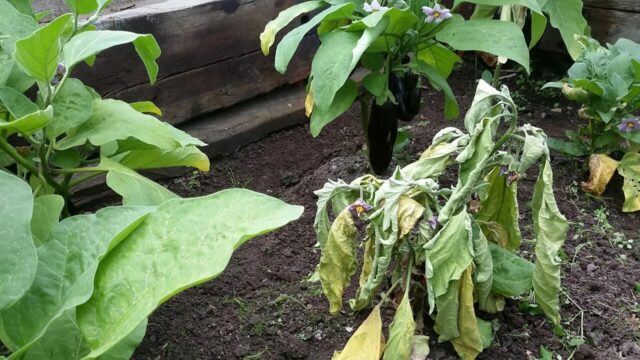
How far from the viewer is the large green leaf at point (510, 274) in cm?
141

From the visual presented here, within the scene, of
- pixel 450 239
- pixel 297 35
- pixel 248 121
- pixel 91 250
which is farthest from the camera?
pixel 248 121

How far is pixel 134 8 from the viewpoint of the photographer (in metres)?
2.17

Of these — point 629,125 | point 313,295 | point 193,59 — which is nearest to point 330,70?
point 313,295

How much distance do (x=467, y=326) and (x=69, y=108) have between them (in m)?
0.93

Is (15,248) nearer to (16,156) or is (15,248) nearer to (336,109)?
(16,156)

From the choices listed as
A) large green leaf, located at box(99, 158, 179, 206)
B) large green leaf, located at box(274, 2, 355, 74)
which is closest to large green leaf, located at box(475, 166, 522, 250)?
large green leaf, located at box(274, 2, 355, 74)

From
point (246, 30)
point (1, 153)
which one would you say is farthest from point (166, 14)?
point (1, 153)

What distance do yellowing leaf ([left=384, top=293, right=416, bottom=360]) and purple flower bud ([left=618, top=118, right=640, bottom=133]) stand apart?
3.68ft

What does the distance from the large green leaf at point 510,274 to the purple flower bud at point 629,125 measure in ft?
2.74

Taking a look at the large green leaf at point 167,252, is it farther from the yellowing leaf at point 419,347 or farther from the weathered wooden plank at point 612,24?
→ the weathered wooden plank at point 612,24

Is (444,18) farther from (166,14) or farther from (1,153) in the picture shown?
(1,153)

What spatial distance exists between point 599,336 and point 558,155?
91 cm

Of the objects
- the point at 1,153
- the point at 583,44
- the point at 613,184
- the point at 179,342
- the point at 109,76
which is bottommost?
the point at 613,184

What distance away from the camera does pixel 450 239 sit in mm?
1231
